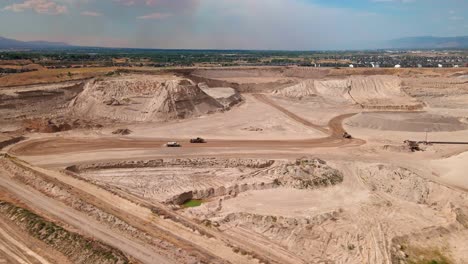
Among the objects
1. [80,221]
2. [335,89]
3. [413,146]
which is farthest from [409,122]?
[80,221]

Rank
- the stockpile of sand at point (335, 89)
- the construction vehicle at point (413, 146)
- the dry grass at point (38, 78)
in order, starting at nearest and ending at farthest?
the construction vehicle at point (413, 146)
the dry grass at point (38, 78)
the stockpile of sand at point (335, 89)

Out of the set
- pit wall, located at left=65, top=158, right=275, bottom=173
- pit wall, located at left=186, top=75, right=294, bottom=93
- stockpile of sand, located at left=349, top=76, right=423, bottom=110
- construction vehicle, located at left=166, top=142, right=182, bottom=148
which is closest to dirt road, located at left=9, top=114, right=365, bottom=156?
construction vehicle, located at left=166, top=142, right=182, bottom=148

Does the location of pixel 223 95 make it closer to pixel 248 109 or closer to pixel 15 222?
pixel 248 109

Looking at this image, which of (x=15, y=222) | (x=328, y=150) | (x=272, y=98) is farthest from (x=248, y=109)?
(x=15, y=222)

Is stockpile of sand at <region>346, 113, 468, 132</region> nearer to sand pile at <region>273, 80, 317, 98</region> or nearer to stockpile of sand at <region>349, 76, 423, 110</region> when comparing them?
stockpile of sand at <region>349, 76, 423, 110</region>

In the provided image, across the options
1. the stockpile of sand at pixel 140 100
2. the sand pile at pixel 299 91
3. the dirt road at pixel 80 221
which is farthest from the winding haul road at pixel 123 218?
the sand pile at pixel 299 91

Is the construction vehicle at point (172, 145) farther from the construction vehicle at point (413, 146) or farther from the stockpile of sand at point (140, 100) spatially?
the construction vehicle at point (413, 146)
